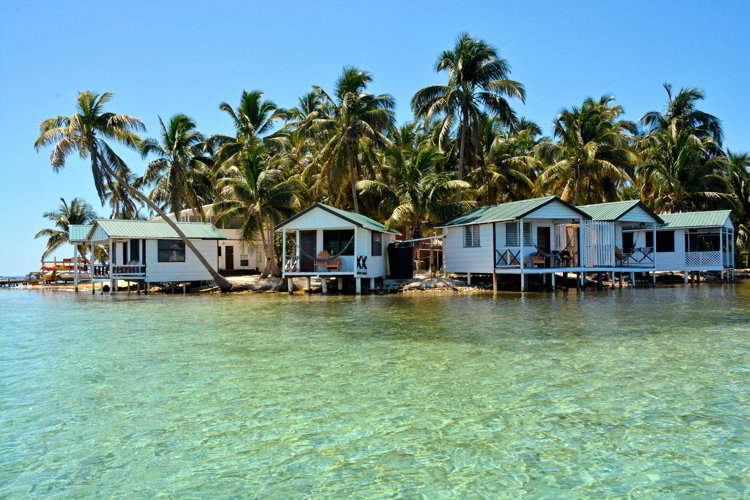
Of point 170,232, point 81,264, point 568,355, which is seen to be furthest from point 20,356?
point 81,264

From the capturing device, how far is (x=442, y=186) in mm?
31125

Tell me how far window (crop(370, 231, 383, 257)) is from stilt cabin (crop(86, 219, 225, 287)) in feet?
29.5

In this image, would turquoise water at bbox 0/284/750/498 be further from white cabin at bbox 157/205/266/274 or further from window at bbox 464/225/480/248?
white cabin at bbox 157/205/266/274

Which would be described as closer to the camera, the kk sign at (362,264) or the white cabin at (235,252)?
the kk sign at (362,264)

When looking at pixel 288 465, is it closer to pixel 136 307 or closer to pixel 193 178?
pixel 136 307

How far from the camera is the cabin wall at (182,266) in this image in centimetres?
3125

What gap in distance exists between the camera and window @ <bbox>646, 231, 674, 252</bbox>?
113 ft

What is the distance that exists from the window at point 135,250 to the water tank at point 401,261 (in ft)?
43.1

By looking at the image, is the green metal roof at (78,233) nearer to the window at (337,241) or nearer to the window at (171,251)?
the window at (171,251)

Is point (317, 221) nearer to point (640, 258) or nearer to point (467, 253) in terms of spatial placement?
point (467, 253)

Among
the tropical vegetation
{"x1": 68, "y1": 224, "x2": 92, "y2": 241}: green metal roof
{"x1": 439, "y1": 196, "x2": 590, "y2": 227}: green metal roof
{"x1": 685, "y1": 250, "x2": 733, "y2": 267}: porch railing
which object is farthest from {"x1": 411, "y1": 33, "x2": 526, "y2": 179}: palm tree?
{"x1": 68, "y1": 224, "x2": 92, "y2": 241}: green metal roof

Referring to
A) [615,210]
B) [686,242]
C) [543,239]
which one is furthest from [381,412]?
[686,242]

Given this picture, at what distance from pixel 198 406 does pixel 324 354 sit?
150 inches

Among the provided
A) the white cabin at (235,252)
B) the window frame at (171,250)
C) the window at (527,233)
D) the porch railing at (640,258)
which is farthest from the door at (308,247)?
the porch railing at (640,258)
